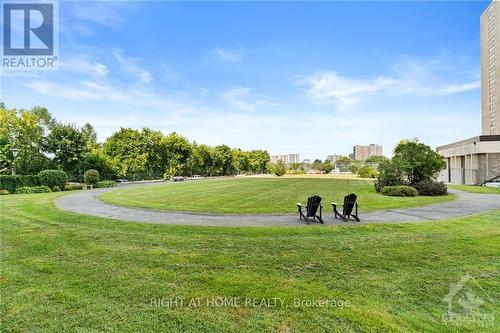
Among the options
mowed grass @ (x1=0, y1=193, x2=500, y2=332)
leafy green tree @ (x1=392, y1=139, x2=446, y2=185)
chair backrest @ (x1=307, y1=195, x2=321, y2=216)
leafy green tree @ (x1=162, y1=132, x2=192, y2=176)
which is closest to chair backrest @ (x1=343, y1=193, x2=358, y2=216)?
chair backrest @ (x1=307, y1=195, x2=321, y2=216)

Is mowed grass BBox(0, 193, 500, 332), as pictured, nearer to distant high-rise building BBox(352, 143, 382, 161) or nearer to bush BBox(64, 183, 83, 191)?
bush BBox(64, 183, 83, 191)

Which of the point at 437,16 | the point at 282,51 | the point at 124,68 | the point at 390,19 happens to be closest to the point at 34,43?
the point at 124,68

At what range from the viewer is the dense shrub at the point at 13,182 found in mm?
20842

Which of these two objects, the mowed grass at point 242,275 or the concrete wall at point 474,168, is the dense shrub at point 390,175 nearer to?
the mowed grass at point 242,275

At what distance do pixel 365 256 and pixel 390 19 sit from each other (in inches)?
508

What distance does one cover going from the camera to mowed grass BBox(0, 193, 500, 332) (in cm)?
333

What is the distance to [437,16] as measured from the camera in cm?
1306

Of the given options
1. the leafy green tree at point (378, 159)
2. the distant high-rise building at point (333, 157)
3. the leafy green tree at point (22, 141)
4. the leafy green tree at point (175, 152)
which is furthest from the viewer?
the distant high-rise building at point (333, 157)

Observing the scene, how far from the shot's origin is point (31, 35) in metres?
9.34

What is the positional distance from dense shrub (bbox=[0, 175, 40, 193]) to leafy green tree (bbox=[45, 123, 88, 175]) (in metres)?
10.0

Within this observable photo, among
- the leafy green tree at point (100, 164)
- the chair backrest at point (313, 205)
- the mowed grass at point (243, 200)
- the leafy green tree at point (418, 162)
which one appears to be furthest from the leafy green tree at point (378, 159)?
the leafy green tree at point (100, 164)

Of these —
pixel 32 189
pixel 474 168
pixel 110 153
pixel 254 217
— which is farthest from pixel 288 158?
pixel 254 217

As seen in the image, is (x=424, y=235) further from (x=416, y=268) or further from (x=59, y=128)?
(x=59, y=128)

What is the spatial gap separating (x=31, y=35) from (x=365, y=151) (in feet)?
500
